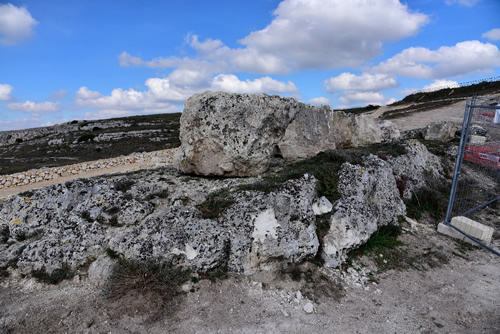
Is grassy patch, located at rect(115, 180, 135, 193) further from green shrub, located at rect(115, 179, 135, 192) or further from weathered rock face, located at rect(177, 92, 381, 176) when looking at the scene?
weathered rock face, located at rect(177, 92, 381, 176)

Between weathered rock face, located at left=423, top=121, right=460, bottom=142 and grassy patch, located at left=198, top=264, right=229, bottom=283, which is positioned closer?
grassy patch, located at left=198, top=264, right=229, bottom=283

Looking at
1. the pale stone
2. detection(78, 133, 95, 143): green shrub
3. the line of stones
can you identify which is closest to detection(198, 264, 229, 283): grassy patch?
the pale stone

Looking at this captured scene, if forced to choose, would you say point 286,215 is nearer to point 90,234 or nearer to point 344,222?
point 344,222

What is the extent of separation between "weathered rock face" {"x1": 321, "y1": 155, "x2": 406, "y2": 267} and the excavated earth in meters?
0.45

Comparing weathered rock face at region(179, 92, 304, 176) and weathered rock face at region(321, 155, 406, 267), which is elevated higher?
weathered rock face at region(179, 92, 304, 176)

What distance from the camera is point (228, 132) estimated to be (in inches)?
312

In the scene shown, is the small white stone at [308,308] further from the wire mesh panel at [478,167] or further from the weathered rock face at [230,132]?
the wire mesh panel at [478,167]

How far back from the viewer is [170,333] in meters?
4.71

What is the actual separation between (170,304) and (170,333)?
0.59 m

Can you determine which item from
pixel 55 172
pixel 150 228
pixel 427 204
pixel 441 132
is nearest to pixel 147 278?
pixel 150 228

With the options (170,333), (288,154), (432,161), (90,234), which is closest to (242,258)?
(170,333)

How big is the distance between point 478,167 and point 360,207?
33.7ft

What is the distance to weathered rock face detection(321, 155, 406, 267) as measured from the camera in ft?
23.1

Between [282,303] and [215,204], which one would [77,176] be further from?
[282,303]
